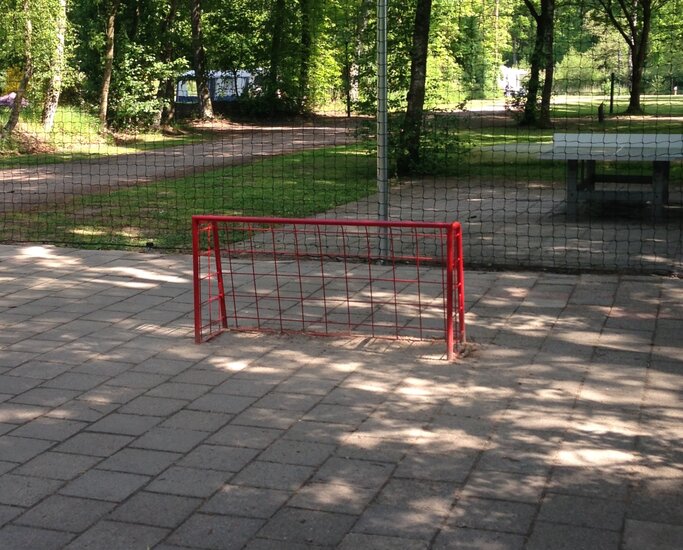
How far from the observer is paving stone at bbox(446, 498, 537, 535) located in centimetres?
399

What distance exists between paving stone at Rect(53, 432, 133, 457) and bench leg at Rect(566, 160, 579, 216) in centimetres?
774

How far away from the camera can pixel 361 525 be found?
402 cm

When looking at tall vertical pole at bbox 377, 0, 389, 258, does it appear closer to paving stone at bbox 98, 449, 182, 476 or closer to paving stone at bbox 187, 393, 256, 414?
paving stone at bbox 187, 393, 256, 414

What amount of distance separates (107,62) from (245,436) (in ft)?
71.8

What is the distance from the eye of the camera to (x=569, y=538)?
3.87 metres

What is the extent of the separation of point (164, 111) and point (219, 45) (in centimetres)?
584

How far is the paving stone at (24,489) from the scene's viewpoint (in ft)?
14.1

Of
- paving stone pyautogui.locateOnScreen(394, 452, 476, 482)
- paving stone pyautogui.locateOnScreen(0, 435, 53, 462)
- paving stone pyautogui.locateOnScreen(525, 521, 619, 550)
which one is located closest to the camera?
paving stone pyautogui.locateOnScreen(525, 521, 619, 550)

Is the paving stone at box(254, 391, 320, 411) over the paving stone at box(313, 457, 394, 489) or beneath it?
over

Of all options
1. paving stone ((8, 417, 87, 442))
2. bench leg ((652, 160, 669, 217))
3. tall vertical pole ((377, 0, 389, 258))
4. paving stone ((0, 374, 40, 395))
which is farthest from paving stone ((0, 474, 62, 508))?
bench leg ((652, 160, 669, 217))

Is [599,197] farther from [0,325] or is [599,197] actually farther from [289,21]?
[289,21]

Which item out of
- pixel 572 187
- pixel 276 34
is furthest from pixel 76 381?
pixel 276 34

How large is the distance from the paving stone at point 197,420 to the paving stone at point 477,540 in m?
1.64

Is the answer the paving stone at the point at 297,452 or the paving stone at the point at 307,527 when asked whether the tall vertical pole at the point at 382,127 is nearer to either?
the paving stone at the point at 297,452
